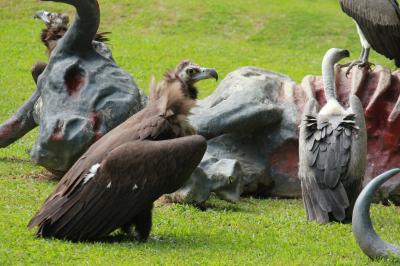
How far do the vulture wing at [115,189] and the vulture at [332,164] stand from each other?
6.32 feet

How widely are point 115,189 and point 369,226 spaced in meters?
1.97

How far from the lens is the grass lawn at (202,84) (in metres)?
7.34

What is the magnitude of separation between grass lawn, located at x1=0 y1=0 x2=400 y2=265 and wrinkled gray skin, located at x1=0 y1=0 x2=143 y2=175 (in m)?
0.55

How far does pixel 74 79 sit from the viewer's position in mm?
10398

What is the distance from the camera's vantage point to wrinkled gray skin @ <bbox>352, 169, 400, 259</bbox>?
23.6ft

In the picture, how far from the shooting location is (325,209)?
8.96 metres

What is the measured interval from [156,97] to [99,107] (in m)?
1.85

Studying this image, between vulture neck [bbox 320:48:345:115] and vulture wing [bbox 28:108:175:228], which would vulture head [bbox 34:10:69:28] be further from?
vulture wing [bbox 28:108:175:228]

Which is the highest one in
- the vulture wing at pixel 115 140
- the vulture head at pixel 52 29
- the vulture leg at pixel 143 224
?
the vulture wing at pixel 115 140

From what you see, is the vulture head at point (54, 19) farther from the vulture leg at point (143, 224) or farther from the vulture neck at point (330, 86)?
the vulture leg at point (143, 224)

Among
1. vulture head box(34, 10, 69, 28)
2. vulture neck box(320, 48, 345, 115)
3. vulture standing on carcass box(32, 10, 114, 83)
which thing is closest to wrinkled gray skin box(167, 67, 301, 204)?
vulture neck box(320, 48, 345, 115)

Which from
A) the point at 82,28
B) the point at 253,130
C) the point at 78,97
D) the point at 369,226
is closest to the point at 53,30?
the point at 82,28

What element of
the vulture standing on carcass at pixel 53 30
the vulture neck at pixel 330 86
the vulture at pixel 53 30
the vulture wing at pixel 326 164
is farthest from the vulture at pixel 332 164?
the vulture at pixel 53 30

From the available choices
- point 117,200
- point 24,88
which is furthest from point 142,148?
point 24,88
